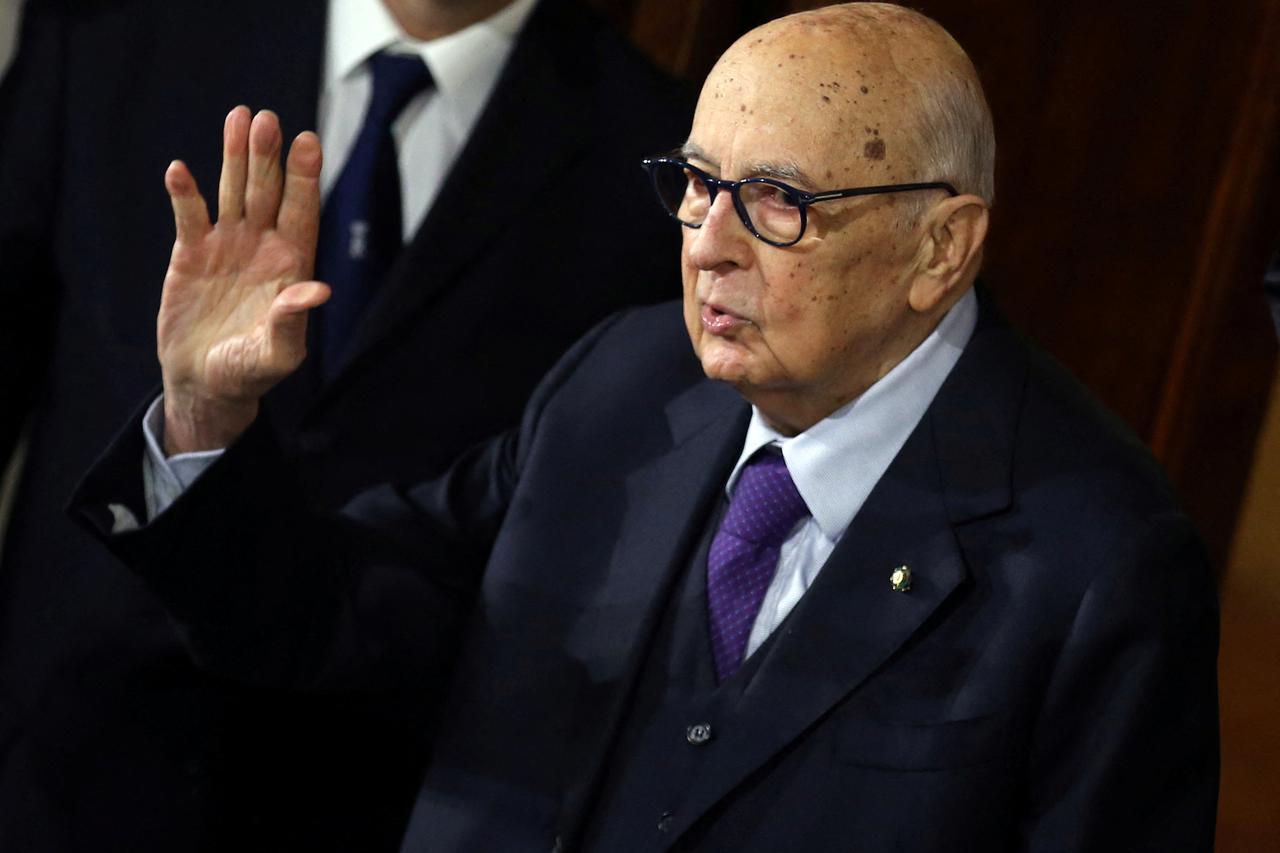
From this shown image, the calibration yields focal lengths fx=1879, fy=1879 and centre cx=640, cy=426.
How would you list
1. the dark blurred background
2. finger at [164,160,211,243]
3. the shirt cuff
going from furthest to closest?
1. the dark blurred background
2. the shirt cuff
3. finger at [164,160,211,243]

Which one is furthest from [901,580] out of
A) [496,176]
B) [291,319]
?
[496,176]

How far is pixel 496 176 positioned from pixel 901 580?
0.86m

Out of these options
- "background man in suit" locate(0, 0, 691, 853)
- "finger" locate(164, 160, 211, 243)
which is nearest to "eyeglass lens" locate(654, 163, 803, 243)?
"finger" locate(164, 160, 211, 243)

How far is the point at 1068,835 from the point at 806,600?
0.32 meters

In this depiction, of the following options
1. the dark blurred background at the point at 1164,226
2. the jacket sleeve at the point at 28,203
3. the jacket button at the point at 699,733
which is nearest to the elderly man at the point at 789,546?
the jacket button at the point at 699,733

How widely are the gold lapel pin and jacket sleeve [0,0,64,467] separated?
117 centimetres

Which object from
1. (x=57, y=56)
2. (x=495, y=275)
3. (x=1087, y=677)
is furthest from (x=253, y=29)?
(x=1087, y=677)

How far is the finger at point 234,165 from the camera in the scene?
179cm

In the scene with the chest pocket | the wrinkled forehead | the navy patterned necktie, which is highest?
the wrinkled forehead

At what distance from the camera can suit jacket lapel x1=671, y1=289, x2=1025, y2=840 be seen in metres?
1.77

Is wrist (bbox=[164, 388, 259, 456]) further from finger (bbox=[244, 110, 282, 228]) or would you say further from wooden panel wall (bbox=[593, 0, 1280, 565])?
wooden panel wall (bbox=[593, 0, 1280, 565])

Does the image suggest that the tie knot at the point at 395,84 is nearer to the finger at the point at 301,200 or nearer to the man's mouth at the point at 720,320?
the finger at the point at 301,200

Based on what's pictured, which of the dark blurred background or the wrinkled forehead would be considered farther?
the dark blurred background

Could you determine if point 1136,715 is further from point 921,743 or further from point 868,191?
point 868,191
